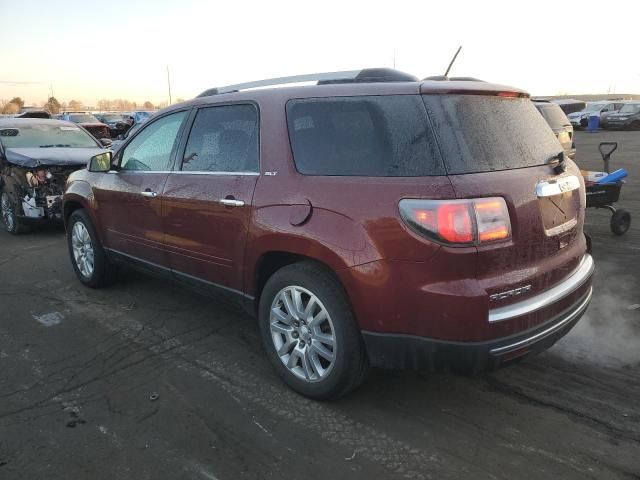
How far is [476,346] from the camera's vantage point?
8.16 feet

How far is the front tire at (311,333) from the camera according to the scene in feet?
9.30

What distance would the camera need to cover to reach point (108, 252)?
16.1ft

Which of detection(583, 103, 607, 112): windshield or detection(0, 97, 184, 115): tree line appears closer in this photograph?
detection(583, 103, 607, 112): windshield

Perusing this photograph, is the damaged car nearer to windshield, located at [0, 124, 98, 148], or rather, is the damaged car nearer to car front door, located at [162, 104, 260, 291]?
windshield, located at [0, 124, 98, 148]

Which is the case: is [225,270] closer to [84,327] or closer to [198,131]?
[198,131]

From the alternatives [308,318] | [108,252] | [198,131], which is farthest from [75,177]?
[308,318]

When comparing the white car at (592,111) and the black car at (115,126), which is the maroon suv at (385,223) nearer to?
the black car at (115,126)

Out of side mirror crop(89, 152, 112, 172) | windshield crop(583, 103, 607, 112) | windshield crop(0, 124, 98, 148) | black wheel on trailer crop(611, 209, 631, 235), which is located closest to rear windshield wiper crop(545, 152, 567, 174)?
side mirror crop(89, 152, 112, 172)

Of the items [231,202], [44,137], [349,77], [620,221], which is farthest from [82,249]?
[620,221]

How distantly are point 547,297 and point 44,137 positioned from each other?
28.6 feet

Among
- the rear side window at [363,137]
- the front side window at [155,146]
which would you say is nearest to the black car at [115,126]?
the front side window at [155,146]

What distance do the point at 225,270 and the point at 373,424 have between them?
4.55 feet

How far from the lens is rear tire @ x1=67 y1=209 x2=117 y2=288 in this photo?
5.05 metres

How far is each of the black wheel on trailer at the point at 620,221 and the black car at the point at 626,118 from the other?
1082 inches
